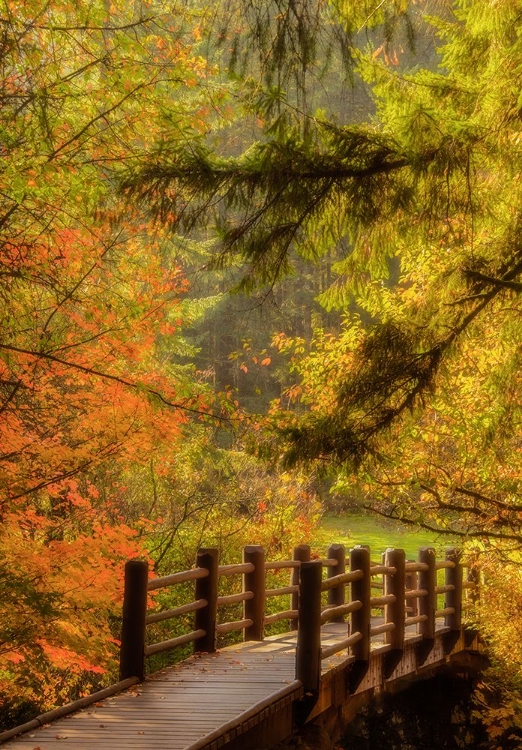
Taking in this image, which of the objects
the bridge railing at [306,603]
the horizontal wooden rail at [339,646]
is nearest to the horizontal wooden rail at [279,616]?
the bridge railing at [306,603]

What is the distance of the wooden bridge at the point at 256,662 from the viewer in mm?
6016

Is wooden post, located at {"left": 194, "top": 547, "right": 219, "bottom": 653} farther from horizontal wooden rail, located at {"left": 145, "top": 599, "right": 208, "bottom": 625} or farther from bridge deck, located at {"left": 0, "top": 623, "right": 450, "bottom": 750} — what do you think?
bridge deck, located at {"left": 0, "top": 623, "right": 450, "bottom": 750}

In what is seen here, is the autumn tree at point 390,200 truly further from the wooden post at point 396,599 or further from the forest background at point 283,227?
the wooden post at point 396,599

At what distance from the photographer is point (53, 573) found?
866cm

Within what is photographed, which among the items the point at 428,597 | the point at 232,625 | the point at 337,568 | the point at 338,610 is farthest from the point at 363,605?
the point at 337,568

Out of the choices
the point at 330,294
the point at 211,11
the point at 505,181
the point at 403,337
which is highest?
the point at 211,11

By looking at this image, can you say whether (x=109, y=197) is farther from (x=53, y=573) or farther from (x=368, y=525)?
(x=368, y=525)

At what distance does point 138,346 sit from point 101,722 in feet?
19.8

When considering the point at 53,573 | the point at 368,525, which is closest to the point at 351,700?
the point at 53,573

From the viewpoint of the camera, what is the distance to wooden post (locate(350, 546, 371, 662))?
30.2 ft

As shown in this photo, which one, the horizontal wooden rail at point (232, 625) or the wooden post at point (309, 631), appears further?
the horizontal wooden rail at point (232, 625)

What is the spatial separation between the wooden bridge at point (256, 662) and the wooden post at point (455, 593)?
0.06ft

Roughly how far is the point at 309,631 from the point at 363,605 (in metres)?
1.46

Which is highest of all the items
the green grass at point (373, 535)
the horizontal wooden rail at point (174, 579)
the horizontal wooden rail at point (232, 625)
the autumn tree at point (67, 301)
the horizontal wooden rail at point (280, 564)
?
the autumn tree at point (67, 301)
